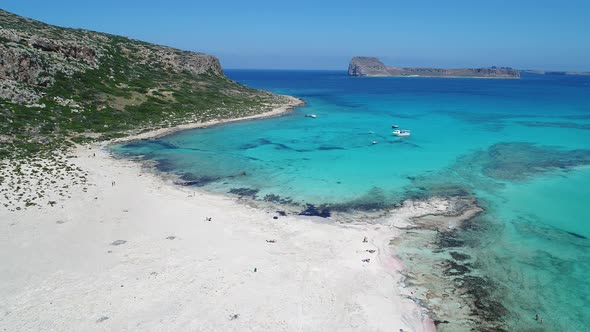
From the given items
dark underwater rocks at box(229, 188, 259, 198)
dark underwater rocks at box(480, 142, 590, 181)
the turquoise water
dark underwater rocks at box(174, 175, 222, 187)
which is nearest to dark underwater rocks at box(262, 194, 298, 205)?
the turquoise water

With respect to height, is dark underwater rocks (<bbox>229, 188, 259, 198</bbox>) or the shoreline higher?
the shoreline

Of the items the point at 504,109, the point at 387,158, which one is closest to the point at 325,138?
the point at 387,158

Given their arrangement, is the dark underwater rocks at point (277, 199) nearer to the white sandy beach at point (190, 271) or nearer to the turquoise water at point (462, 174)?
the turquoise water at point (462, 174)

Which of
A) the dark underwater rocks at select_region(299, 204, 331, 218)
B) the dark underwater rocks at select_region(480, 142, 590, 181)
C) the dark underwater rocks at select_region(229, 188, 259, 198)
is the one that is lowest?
the dark underwater rocks at select_region(480, 142, 590, 181)

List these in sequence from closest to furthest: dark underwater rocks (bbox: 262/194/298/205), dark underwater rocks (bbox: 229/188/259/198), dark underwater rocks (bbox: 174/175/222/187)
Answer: dark underwater rocks (bbox: 262/194/298/205) < dark underwater rocks (bbox: 229/188/259/198) < dark underwater rocks (bbox: 174/175/222/187)

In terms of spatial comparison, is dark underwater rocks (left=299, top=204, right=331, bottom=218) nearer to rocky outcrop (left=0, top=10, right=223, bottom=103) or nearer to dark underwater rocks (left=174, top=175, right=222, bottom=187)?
dark underwater rocks (left=174, top=175, right=222, bottom=187)

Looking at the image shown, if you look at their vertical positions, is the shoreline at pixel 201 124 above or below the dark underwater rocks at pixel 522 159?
above

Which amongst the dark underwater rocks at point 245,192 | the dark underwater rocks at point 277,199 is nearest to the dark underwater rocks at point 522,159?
the dark underwater rocks at point 277,199
